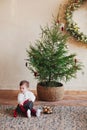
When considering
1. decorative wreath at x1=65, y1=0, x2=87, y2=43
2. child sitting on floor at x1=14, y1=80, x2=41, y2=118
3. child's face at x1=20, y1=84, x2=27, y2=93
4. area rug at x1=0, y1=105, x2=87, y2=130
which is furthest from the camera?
decorative wreath at x1=65, y1=0, x2=87, y2=43

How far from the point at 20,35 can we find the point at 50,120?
1.64 metres

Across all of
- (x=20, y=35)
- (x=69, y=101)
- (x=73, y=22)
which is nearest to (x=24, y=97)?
(x=69, y=101)

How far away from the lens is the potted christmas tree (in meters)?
3.73

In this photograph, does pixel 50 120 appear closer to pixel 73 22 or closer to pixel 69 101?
pixel 69 101

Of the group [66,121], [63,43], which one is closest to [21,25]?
[63,43]

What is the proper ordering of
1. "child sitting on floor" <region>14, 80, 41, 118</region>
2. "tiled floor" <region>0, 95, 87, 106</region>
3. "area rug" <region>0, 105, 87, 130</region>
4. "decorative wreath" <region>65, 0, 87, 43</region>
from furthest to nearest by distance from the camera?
"decorative wreath" <region>65, 0, 87, 43</region> → "tiled floor" <region>0, 95, 87, 106</region> → "child sitting on floor" <region>14, 80, 41, 118</region> → "area rug" <region>0, 105, 87, 130</region>

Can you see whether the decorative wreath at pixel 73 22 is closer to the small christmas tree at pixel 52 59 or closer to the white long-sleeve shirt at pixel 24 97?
the small christmas tree at pixel 52 59

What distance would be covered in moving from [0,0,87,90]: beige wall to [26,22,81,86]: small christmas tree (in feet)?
1.41

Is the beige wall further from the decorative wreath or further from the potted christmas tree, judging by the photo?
the potted christmas tree

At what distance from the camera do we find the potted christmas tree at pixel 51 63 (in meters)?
3.73

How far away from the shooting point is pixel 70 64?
12.5ft

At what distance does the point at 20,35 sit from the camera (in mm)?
4227

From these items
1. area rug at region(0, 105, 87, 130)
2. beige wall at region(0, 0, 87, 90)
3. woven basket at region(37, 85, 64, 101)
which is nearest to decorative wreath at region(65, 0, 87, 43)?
beige wall at region(0, 0, 87, 90)

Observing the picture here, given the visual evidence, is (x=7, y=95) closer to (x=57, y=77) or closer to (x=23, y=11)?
(x=57, y=77)
